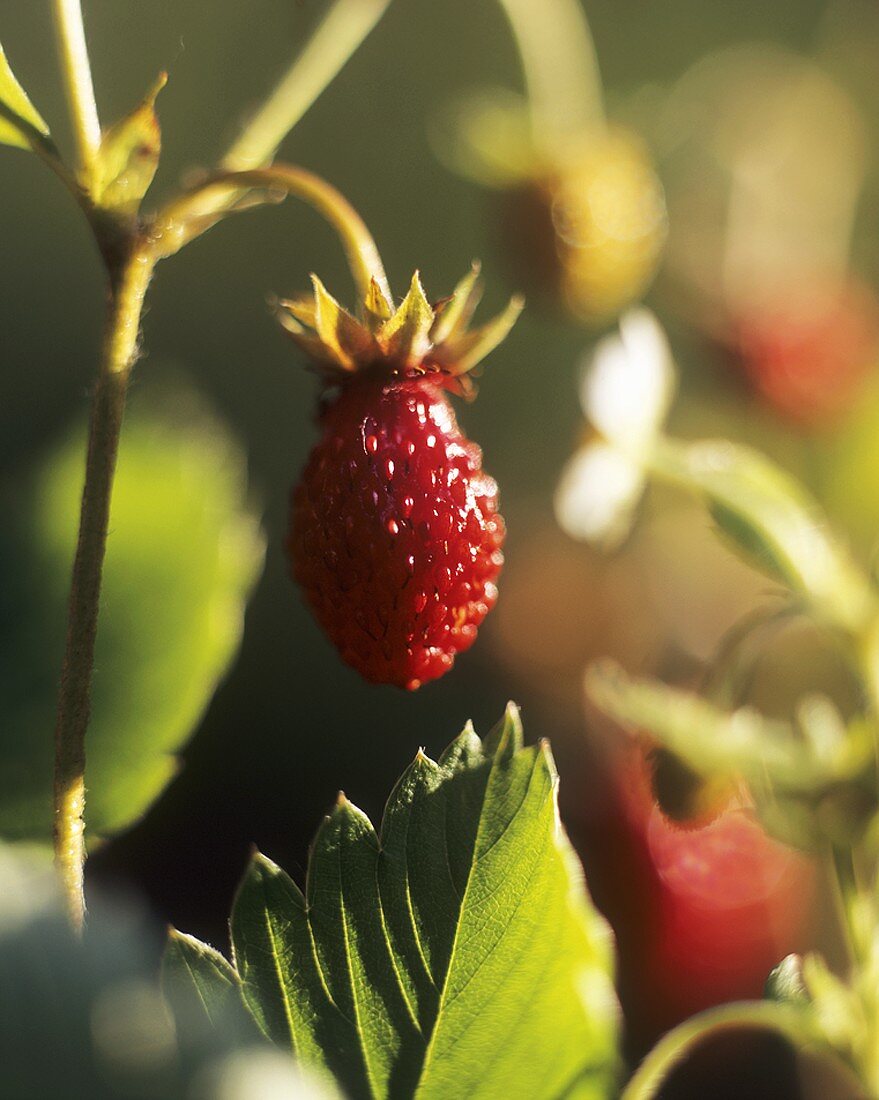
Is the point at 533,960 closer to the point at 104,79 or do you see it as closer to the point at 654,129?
the point at 654,129

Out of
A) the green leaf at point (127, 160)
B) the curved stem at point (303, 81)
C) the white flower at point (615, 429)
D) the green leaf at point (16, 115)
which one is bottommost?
the white flower at point (615, 429)

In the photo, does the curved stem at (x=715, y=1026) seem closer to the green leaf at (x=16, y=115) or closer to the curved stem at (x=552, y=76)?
the green leaf at (x=16, y=115)

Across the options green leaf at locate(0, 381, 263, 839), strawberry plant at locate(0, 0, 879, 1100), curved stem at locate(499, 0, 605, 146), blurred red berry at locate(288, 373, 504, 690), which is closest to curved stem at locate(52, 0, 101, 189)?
strawberry plant at locate(0, 0, 879, 1100)

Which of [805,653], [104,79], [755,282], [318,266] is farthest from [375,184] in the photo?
[805,653]

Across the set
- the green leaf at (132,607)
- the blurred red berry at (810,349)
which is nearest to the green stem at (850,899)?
the green leaf at (132,607)

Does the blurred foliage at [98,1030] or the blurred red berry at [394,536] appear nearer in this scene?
the blurred foliage at [98,1030]

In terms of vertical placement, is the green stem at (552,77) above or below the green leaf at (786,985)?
above
